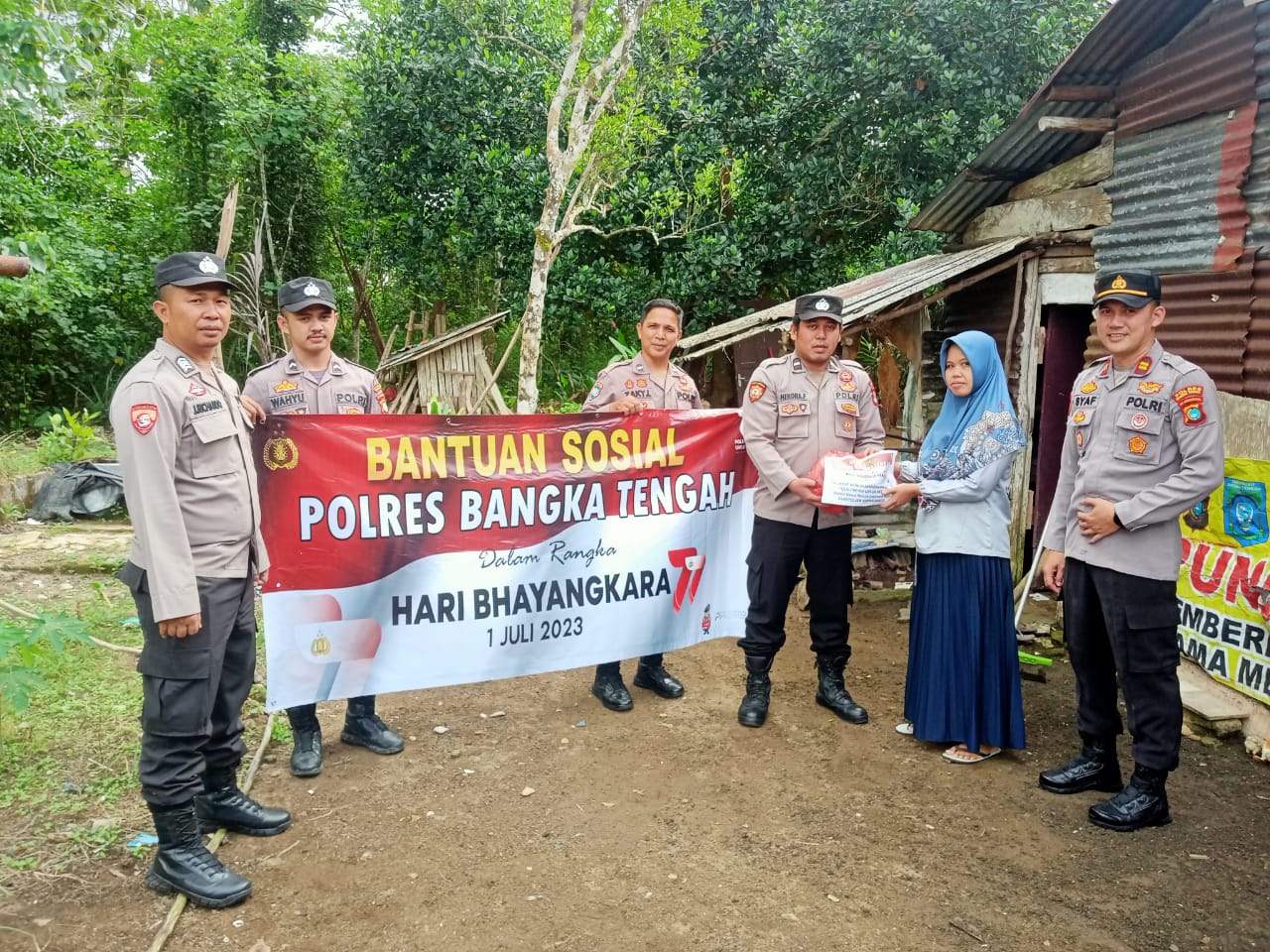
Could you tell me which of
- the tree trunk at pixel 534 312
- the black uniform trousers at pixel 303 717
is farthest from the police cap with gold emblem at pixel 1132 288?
the tree trunk at pixel 534 312

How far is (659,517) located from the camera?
445 cm

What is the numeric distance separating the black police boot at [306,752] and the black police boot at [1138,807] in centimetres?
316

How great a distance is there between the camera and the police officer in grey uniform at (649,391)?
438 cm

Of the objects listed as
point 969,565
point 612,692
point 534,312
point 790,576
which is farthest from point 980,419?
point 534,312

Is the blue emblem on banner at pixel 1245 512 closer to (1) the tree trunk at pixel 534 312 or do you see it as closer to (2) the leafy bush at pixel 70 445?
(1) the tree trunk at pixel 534 312

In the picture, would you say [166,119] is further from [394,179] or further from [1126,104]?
[1126,104]

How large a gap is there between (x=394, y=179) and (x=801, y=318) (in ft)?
28.0

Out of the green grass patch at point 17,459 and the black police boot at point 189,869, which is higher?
the green grass patch at point 17,459

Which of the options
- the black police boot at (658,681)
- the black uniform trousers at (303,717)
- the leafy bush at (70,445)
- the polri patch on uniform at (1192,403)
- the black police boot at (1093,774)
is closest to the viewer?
the polri patch on uniform at (1192,403)

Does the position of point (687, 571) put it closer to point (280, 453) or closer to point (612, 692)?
point (612, 692)

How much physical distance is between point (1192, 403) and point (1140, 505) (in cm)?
41

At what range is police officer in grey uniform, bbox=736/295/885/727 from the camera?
411cm

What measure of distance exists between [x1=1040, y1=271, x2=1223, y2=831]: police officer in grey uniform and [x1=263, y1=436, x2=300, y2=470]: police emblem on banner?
3.16 m

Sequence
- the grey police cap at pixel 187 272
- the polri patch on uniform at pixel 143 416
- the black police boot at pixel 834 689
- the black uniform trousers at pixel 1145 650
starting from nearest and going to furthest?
the polri patch on uniform at pixel 143 416 → the grey police cap at pixel 187 272 → the black uniform trousers at pixel 1145 650 → the black police boot at pixel 834 689
